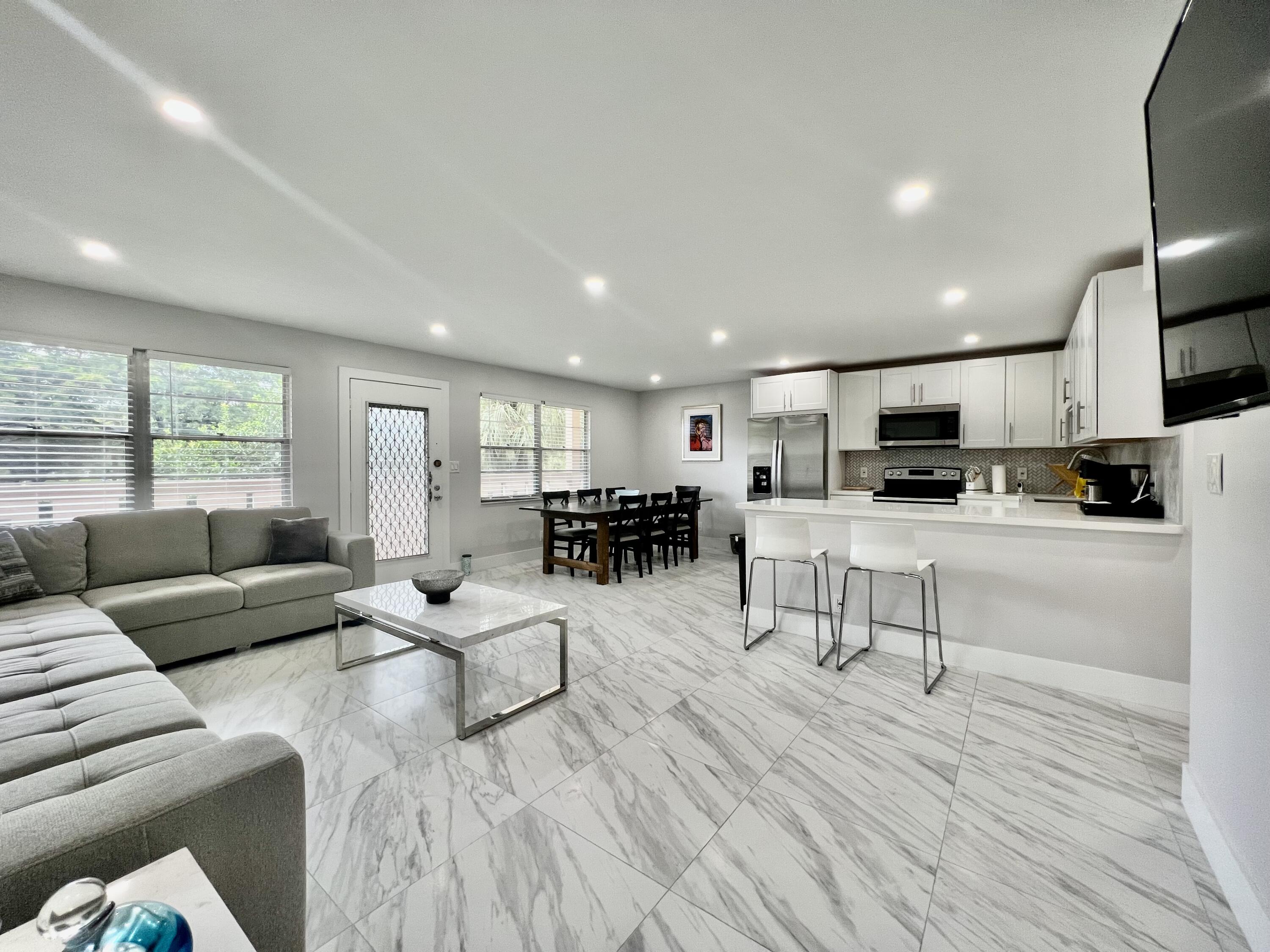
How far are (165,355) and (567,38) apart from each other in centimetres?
397

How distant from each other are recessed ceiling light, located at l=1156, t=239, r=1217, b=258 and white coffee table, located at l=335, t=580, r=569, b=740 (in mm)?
2458

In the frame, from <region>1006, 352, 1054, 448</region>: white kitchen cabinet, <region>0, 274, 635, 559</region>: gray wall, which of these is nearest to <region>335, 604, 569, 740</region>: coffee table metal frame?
<region>0, 274, 635, 559</region>: gray wall

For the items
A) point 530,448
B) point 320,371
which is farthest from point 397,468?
point 530,448

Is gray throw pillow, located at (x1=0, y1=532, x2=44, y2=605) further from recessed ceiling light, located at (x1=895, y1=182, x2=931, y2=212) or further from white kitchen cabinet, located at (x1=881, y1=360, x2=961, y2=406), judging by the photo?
white kitchen cabinet, located at (x1=881, y1=360, x2=961, y2=406)

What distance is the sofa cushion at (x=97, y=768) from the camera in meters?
1.20

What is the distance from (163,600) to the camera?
2.92 metres

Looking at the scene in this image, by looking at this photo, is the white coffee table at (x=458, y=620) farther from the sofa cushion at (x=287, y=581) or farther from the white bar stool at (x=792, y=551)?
the white bar stool at (x=792, y=551)

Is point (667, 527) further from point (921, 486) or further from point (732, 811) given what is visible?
point (732, 811)

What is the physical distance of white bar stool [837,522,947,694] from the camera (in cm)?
285

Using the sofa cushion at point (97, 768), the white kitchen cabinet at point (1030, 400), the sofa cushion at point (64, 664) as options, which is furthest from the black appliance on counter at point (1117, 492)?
the sofa cushion at point (64, 664)

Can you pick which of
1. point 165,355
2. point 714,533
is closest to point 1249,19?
point 165,355

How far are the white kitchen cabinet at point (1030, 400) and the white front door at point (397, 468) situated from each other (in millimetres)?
5786

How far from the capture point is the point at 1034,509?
11.6 feet

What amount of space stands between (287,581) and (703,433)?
5.52 meters
